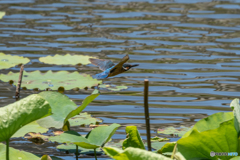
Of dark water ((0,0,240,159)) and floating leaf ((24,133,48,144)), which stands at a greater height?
dark water ((0,0,240,159))

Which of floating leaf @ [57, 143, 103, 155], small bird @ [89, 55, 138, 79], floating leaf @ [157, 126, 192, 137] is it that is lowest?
floating leaf @ [57, 143, 103, 155]

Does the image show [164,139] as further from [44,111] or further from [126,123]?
[44,111]

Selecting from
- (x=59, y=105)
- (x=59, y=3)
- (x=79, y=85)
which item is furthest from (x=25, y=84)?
(x=59, y=3)

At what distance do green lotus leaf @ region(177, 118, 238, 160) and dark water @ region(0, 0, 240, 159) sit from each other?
3.77 ft

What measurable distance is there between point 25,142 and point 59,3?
7.23 m

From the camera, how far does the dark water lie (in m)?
3.65

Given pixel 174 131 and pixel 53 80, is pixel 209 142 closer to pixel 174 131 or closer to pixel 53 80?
pixel 174 131

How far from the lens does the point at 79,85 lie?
159 inches

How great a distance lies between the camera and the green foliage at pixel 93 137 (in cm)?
193

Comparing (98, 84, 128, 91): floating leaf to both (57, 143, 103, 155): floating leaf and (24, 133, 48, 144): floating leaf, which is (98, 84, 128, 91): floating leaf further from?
(57, 143, 103, 155): floating leaf

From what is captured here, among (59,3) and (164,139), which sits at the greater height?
(59,3)

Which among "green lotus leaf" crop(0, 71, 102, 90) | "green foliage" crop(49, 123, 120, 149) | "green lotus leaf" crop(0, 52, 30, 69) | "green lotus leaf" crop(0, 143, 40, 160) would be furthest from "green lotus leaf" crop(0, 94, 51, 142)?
"green lotus leaf" crop(0, 52, 30, 69)

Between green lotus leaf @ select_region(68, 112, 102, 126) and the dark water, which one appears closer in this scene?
green lotus leaf @ select_region(68, 112, 102, 126)

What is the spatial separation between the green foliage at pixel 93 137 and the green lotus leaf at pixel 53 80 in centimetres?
192
